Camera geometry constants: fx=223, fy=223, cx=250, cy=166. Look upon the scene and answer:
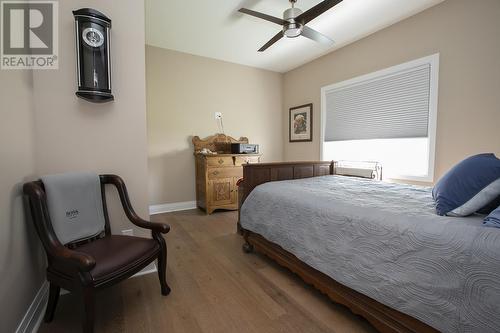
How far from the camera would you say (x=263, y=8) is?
2.65 metres

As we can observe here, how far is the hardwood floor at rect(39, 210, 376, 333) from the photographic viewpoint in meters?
1.35

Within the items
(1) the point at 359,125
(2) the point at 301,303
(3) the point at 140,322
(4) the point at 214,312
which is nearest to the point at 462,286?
(2) the point at 301,303

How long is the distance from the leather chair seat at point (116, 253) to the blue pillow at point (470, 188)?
5.81ft

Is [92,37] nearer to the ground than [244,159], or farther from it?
farther from it

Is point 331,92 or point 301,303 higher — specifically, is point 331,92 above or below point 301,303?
above

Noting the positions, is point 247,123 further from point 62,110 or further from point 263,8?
point 62,110

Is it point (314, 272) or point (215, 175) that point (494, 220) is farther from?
point (215, 175)

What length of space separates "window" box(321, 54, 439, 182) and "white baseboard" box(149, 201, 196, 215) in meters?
2.70

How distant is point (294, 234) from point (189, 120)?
9.73ft

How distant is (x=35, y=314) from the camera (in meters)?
1.35

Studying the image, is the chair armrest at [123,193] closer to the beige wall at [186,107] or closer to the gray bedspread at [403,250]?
the gray bedspread at [403,250]

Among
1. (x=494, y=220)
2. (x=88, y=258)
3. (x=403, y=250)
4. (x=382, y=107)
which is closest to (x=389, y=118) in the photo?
(x=382, y=107)

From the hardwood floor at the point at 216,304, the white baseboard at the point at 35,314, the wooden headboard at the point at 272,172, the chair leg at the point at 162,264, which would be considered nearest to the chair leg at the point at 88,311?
the hardwood floor at the point at 216,304

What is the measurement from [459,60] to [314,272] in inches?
108
